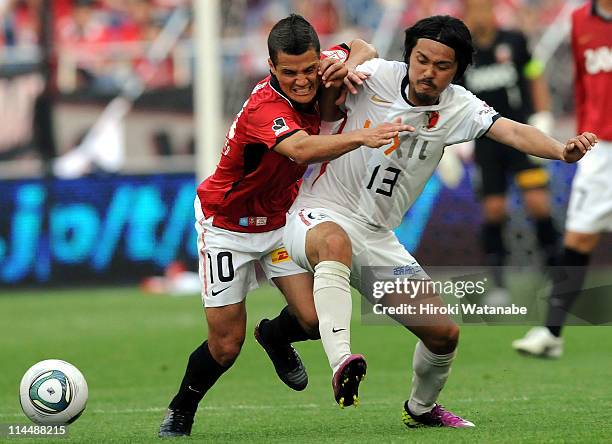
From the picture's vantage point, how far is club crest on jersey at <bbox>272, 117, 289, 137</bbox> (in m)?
5.73

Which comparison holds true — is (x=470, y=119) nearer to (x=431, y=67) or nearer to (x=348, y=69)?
(x=431, y=67)

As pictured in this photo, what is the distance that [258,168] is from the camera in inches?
244

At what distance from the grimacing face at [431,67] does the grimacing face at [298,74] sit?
0.44 meters

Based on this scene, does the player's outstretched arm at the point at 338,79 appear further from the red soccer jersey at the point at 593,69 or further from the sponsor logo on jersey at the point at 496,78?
the sponsor logo on jersey at the point at 496,78

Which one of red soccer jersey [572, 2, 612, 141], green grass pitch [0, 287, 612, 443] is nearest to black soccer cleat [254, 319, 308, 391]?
green grass pitch [0, 287, 612, 443]

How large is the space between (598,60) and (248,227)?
12.4 ft

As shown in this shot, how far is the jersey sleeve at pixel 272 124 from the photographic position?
573 centimetres

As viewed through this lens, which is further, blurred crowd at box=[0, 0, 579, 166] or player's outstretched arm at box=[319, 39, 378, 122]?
blurred crowd at box=[0, 0, 579, 166]

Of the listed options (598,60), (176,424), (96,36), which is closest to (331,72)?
(176,424)

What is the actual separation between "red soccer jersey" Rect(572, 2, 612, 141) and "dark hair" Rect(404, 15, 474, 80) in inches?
134

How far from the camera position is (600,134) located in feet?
29.9

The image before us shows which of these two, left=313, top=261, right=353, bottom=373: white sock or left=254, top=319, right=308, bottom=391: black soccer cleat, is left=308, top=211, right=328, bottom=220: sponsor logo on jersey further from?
left=254, top=319, right=308, bottom=391: black soccer cleat

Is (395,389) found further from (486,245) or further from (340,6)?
(340,6)

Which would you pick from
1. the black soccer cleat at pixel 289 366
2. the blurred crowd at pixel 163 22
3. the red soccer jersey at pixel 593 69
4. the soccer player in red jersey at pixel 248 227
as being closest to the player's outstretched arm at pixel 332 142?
the soccer player in red jersey at pixel 248 227
